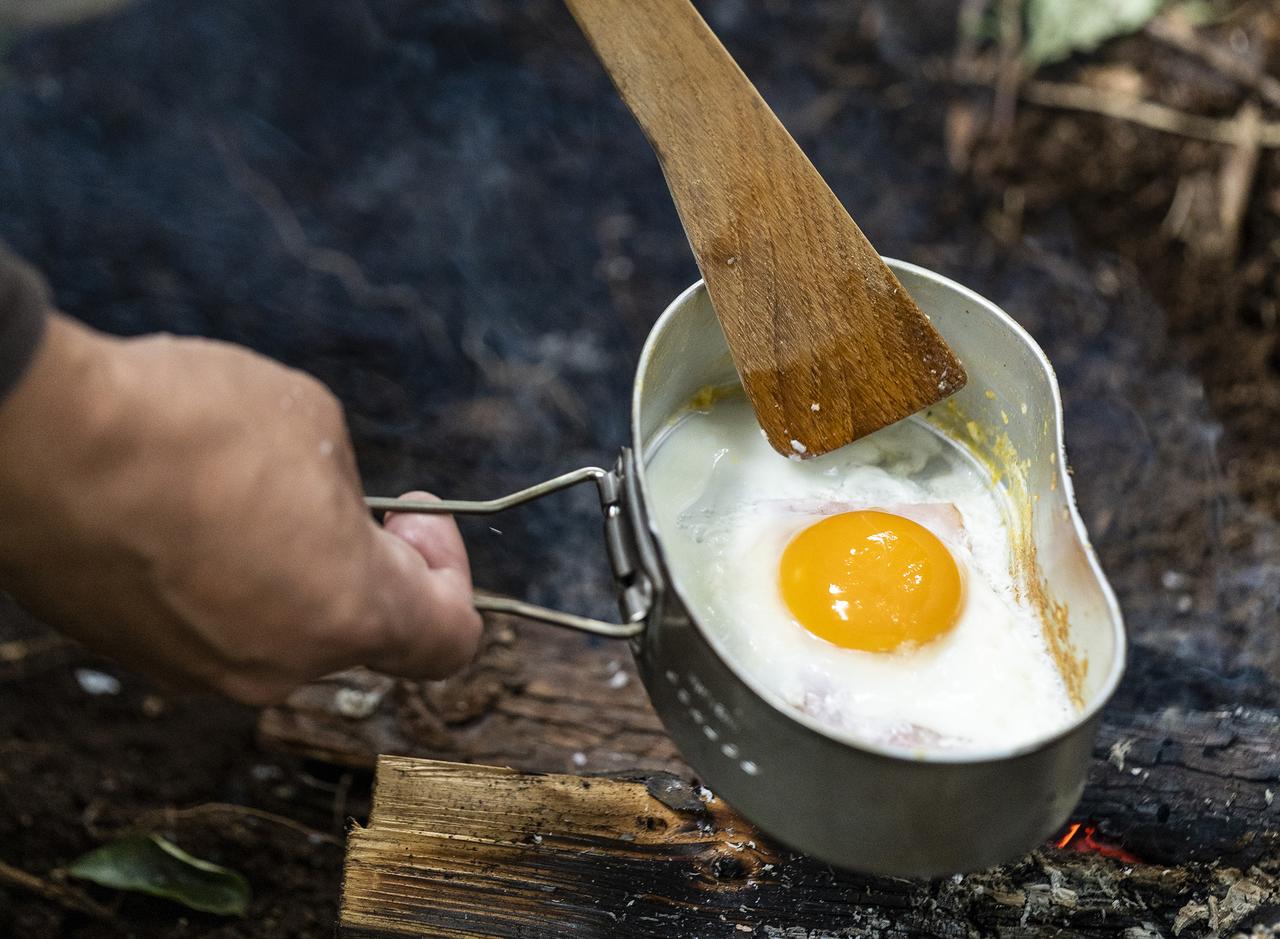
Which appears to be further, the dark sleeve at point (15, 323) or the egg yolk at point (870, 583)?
the egg yolk at point (870, 583)

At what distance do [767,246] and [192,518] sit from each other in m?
0.91

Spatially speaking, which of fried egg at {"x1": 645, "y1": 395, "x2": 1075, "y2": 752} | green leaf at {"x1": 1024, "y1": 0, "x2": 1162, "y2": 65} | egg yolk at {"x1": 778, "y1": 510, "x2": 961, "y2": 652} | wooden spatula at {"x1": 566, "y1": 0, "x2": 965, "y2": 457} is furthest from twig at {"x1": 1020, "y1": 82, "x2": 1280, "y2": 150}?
egg yolk at {"x1": 778, "y1": 510, "x2": 961, "y2": 652}

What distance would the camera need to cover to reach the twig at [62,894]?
2.19 meters

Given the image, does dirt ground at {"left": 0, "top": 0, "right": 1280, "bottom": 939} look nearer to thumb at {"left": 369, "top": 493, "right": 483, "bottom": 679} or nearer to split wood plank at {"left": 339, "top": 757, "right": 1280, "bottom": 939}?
split wood plank at {"left": 339, "top": 757, "right": 1280, "bottom": 939}

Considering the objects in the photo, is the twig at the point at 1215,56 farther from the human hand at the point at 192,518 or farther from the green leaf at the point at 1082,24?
the human hand at the point at 192,518

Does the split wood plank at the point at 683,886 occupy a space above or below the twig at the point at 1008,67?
below

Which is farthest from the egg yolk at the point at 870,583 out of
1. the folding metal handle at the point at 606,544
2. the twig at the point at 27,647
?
the twig at the point at 27,647

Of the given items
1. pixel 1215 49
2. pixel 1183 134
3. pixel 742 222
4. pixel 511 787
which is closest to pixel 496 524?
pixel 511 787

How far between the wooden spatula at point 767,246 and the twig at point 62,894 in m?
1.60

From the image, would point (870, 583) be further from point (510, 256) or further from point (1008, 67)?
point (1008, 67)

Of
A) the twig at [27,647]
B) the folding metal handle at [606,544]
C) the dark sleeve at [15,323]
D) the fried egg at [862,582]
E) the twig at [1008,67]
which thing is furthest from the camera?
the twig at [1008,67]

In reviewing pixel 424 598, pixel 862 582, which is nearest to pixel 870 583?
pixel 862 582

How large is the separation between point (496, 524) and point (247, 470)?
157 centimetres

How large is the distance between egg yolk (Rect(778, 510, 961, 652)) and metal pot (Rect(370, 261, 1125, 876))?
0.16m
